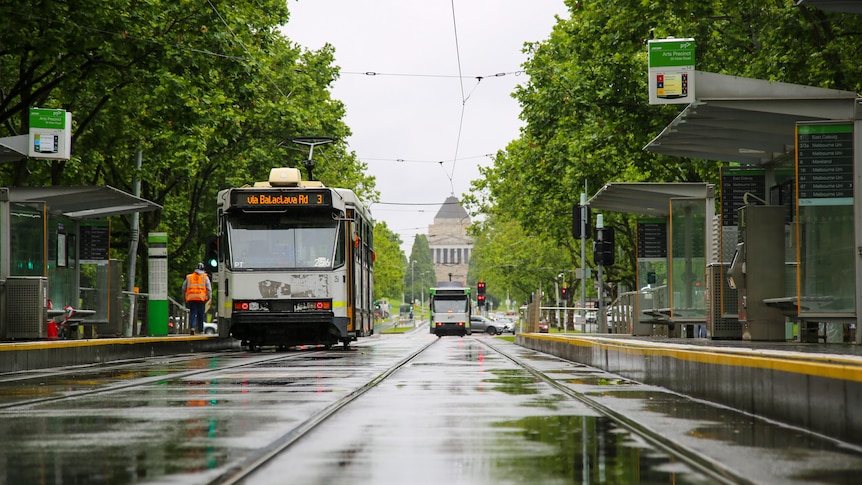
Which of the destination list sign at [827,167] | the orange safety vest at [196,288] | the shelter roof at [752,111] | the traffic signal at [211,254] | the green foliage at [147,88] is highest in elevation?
the green foliage at [147,88]

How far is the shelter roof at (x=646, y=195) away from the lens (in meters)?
22.8

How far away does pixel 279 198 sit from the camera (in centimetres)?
2650

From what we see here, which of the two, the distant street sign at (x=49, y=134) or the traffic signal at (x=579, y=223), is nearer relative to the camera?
the distant street sign at (x=49, y=134)

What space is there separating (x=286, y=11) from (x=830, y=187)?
32.0 metres

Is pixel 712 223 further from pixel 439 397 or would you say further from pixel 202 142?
pixel 202 142

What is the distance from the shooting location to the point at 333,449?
7.78m

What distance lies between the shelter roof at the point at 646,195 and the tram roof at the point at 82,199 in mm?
9050

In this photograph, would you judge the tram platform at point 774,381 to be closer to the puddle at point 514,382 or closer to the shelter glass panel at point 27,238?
the puddle at point 514,382

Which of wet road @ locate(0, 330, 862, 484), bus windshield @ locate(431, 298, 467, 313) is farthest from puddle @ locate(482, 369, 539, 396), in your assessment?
bus windshield @ locate(431, 298, 467, 313)

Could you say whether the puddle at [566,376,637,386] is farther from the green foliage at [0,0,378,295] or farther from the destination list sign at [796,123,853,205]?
the green foliage at [0,0,378,295]

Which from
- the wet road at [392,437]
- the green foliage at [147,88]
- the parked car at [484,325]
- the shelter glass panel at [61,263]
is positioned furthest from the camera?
the parked car at [484,325]

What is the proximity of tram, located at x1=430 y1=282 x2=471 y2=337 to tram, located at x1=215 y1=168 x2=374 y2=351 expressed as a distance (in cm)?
4707

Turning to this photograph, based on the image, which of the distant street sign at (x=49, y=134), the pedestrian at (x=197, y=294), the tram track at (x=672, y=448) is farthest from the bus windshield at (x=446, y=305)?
the tram track at (x=672, y=448)

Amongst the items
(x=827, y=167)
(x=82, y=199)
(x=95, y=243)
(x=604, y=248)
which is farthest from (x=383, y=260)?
(x=827, y=167)
